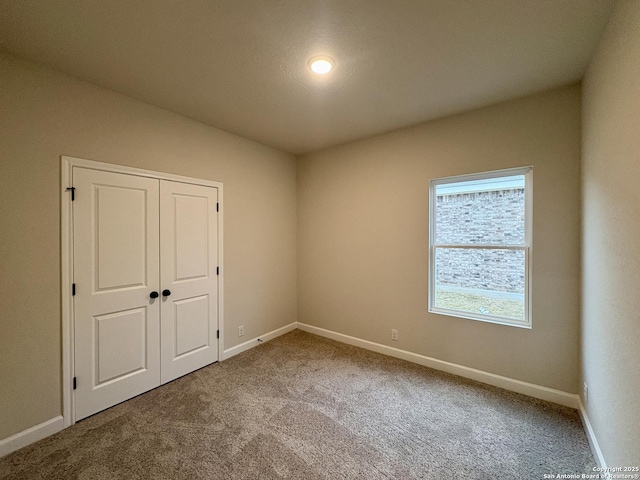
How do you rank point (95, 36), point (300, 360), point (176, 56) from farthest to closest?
point (300, 360) → point (176, 56) → point (95, 36)

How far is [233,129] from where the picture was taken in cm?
312

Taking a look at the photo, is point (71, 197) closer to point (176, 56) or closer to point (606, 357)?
point (176, 56)

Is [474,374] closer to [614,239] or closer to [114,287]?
[614,239]

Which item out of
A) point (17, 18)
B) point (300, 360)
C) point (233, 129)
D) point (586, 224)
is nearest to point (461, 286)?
point (586, 224)

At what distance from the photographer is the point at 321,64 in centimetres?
192

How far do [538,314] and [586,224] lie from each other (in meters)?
0.87

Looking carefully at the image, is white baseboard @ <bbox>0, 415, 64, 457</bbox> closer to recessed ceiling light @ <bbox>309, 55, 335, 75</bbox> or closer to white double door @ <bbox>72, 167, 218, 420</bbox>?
white double door @ <bbox>72, 167, 218, 420</bbox>

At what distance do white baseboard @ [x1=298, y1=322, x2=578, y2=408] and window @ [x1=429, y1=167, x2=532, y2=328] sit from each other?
0.55m

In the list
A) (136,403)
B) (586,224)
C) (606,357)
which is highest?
(586,224)

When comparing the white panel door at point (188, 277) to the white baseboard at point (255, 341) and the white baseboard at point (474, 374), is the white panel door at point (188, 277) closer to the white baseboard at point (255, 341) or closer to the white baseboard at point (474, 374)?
the white baseboard at point (255, 341)

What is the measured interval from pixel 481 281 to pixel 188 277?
10.3ft

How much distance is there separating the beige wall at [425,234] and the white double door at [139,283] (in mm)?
1572

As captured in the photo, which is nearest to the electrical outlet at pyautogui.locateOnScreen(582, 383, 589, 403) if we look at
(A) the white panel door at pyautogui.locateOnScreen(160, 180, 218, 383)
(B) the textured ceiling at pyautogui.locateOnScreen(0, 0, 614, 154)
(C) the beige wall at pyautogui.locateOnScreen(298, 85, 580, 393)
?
(C) the beige wall at pyautogui.locateOnScreen(298, 85, 580, 393)

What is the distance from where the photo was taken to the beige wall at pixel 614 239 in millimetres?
1226
